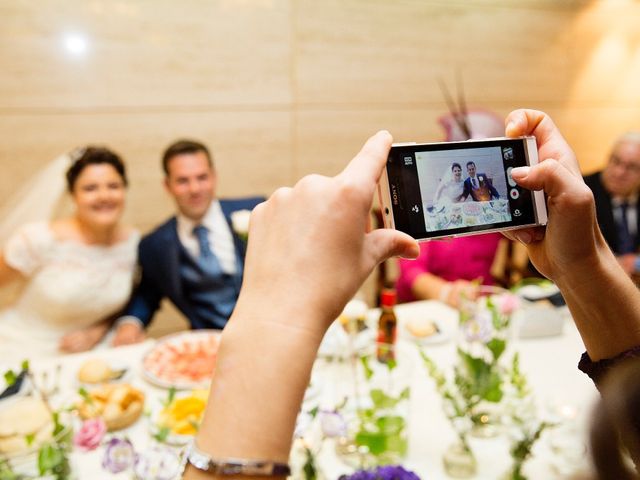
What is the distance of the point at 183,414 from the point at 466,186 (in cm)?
81

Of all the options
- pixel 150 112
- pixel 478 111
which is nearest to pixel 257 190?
pixel 150 112

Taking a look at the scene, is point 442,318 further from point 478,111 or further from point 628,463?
point 478,111

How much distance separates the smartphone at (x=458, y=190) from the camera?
66cm

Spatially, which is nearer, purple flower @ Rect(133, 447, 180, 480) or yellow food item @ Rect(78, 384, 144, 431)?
purple flower @ Rect(133, 447, 180, 480)

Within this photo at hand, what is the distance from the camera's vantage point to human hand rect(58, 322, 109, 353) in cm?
206

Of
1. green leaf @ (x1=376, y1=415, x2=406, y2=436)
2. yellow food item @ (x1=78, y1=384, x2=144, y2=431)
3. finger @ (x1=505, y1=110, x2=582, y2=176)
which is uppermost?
finger @ (x1=505, y1=110, x2=582, y2=176)

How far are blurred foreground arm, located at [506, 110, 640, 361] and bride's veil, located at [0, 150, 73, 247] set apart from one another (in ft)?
7.06

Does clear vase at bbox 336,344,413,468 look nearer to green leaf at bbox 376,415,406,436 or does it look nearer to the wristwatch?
green leaf at bbox 376,415,406,436

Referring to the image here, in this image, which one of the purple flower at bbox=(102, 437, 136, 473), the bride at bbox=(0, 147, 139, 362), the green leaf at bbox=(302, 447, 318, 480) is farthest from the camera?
the bride at bbox=(0, 147, 139, 362)

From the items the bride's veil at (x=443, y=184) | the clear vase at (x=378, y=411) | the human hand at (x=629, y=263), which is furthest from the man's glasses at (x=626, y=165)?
the bride's veil at (x=443, y=184)

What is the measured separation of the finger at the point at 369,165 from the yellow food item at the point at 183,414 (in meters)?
0.83

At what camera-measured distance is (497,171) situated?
0.72 m

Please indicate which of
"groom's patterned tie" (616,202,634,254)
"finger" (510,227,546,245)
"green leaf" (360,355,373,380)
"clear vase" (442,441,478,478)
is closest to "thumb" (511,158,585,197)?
"finger" (510,227,546,245)

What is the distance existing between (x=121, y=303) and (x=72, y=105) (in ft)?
4.08
